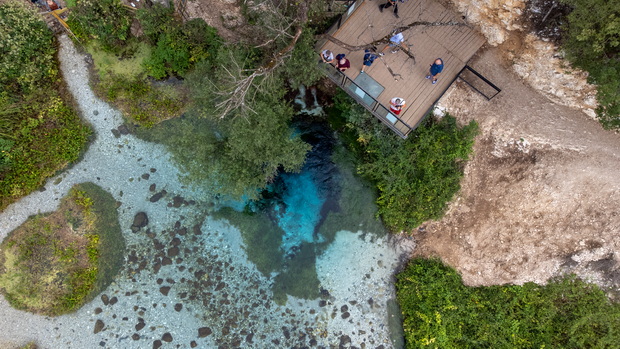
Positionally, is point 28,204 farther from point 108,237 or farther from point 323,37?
point 323,37

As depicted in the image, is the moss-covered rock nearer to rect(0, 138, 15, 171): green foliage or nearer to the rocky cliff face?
rect(0, 138, 15, 171): green foliage

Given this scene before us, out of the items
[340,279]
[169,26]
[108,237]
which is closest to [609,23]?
[340,279]

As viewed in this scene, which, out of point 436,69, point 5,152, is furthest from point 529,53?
point 5,152

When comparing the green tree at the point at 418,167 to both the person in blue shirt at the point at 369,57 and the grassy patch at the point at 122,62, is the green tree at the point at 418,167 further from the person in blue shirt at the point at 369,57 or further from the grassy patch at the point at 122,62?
the grassy patch at the point at 122,62

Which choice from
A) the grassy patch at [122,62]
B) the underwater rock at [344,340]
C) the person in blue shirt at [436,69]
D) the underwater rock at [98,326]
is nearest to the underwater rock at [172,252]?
the underwater rock at [98,326]

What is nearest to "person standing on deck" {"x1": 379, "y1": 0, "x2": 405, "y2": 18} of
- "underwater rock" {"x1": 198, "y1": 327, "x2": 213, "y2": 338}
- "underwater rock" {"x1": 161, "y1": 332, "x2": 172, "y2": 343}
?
"underwater rock" {"x1": 198, "y1": 327, "x2": 213, "y2": 338}
